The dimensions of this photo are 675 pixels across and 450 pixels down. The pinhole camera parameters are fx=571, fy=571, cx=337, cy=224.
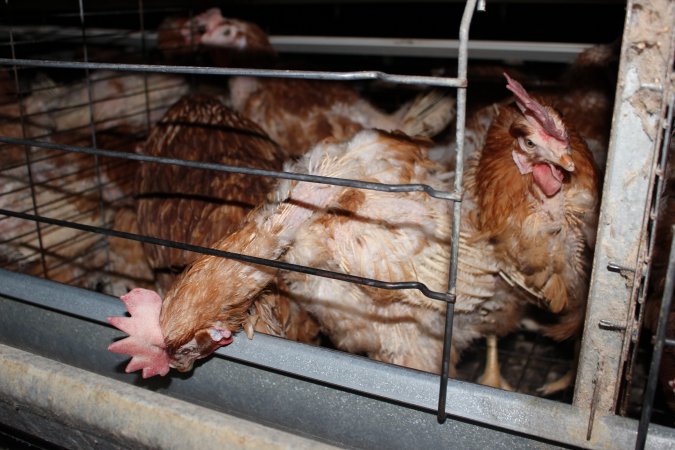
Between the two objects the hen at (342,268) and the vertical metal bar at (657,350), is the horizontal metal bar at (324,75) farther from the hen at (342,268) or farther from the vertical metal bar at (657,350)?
the hen at (342,268)

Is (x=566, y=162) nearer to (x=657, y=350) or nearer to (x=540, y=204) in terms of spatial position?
(x=540, y=204)

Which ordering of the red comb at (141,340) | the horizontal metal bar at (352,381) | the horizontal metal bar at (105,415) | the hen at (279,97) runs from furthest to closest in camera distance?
the hen at (279,97), the red comb at (141,340), the horizontal metal bar at (105,415), the horizontal metal bar at (352,381)

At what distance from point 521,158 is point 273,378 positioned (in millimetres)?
966

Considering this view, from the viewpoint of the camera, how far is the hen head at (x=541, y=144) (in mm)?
1494

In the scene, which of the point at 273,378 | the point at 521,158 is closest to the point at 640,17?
the point at 521,158

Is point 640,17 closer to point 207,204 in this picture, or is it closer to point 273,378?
point 273,378

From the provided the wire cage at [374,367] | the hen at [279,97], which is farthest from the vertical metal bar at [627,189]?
the hen at [279,97]

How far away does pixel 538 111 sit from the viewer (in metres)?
1.47

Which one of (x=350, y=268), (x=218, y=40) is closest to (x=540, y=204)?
(x=350, y=268)

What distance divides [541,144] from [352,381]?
0.86 metres

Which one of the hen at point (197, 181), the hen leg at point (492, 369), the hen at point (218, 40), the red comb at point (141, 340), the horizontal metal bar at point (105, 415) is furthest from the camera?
the hen at point (218, 40)

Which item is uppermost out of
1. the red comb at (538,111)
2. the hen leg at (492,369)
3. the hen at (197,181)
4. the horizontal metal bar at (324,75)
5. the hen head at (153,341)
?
the horizontal metal bar at (324,75)

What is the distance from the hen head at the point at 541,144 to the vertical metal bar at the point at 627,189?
52cm

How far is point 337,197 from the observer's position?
163 centimetres
